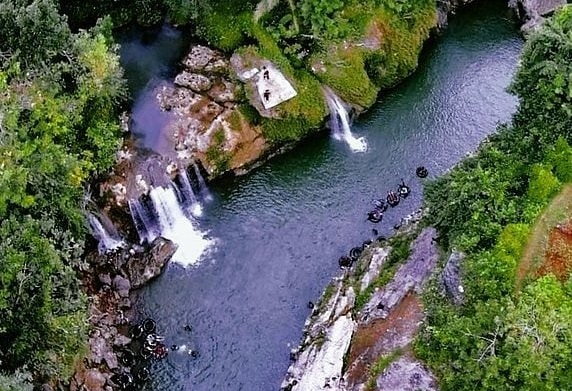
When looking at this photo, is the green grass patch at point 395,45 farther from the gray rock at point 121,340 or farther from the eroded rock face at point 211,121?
the gray rock at point 121,340

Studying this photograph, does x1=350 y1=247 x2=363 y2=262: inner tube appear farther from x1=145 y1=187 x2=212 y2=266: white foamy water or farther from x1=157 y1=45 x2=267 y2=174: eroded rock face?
x1=157 y1=45 x2=267 y2=174: eroded rock face

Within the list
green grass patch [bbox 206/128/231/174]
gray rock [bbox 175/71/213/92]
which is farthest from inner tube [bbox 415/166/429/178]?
gray rock [bbox 175/71/213/92]

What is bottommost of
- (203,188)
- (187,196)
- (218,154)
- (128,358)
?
(128,358)

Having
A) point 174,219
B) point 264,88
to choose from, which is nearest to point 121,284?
point 174,219

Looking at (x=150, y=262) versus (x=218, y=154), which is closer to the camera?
(x=150, y=262)

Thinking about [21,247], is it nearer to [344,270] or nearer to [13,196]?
[13,196]

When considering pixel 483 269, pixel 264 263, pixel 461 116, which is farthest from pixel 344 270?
pixel 461 116

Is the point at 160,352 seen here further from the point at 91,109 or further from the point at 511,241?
the point at 511,241
